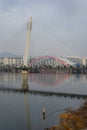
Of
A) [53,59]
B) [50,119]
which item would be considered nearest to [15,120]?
[50,119]

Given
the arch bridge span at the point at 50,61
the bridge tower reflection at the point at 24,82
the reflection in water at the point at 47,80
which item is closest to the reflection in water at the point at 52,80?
the reflection in water at the point at 47,80

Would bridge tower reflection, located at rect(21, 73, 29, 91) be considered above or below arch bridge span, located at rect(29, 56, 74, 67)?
below

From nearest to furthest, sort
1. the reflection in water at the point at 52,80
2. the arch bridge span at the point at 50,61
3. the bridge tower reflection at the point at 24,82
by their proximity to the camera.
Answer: the bridge tower reflection at the point at 24,82, the reflection in water at the point at 52,80, the arch bridge span at the point at 50,61

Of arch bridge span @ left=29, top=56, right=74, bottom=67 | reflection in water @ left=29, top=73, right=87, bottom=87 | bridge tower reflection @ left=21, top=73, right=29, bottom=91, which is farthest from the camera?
arch bridge span @ left=29, top=56, right=74, bottom=67

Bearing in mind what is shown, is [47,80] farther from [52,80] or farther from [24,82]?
[24,82]

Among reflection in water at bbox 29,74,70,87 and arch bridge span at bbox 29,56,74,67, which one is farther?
arch bridge span at bbox 29,56,74,67

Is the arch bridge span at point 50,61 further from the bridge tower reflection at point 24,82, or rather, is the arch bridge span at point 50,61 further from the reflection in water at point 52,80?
the bridge tower reflection at point 24,82

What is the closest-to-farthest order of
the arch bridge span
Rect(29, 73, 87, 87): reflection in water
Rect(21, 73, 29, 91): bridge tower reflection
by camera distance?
Rect(21, 73, 29, 91): bridge tower reflection < Rect(29, 73, 87, 87): reflection in water < the arch bridge span

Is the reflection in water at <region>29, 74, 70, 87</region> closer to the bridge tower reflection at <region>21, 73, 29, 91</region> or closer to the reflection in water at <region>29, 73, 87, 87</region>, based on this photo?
the reflection in water at <region>29, 73, 87, 87</region>

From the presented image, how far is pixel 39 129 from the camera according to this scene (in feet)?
78.4

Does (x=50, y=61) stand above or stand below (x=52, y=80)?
above

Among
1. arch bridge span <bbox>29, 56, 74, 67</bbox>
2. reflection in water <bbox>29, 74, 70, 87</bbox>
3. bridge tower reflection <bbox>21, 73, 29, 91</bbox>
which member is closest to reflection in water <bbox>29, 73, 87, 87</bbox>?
reflection in water <bbox>29, 74, 70, 87</bbox>

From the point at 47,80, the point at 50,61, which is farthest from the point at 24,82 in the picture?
the point at 50,61

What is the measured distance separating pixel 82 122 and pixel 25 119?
19.5 meters
